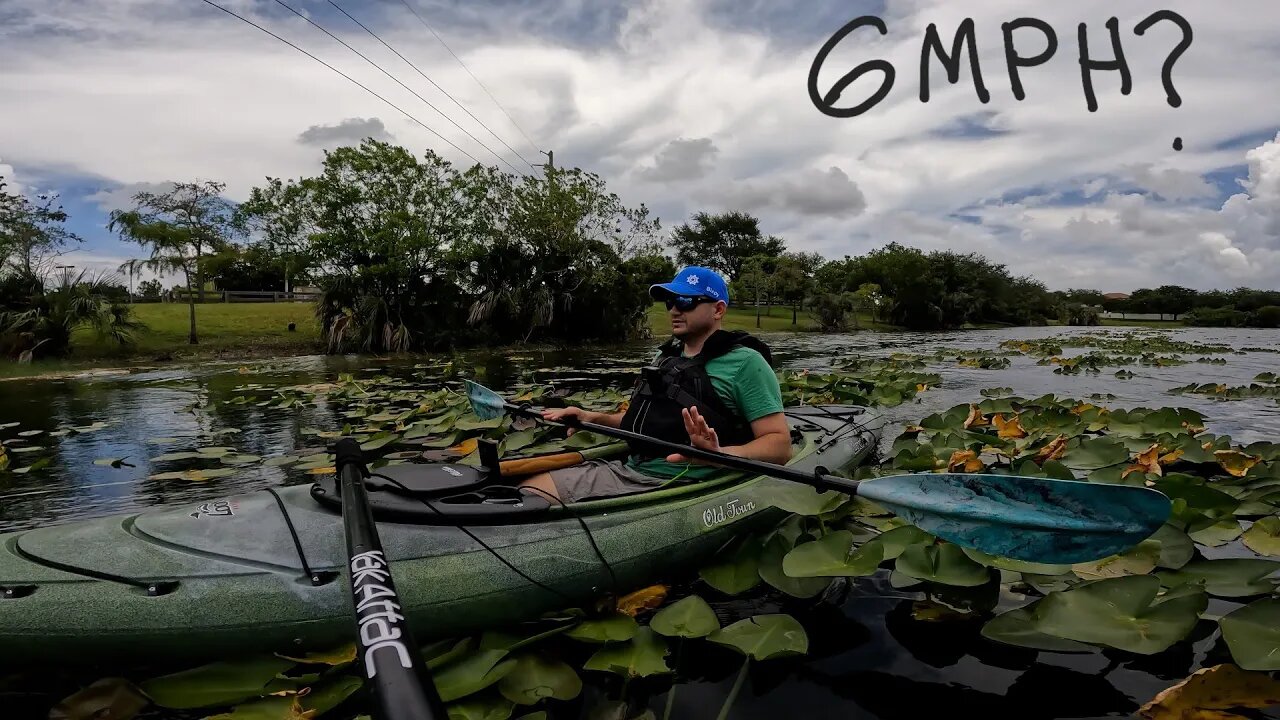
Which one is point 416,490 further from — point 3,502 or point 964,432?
point 964,432

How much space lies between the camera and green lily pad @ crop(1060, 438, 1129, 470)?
4.15 m

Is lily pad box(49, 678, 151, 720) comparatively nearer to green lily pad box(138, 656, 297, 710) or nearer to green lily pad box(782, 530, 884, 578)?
green lily pad box(138, 656, 297, 710)

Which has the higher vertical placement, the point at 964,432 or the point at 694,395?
the point at 694,395

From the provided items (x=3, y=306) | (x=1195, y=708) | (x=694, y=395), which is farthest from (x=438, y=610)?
(x=3, y=306)

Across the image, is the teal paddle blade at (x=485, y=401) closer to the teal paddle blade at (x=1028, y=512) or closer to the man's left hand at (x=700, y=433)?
the man's left hand at (x=700, y=433)

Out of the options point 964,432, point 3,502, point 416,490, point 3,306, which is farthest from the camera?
point 3,306

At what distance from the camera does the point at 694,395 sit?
138 inches

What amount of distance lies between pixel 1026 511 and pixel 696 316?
5.86 ft

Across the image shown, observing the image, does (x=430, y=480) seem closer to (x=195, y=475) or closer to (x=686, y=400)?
(x=686, y=400)

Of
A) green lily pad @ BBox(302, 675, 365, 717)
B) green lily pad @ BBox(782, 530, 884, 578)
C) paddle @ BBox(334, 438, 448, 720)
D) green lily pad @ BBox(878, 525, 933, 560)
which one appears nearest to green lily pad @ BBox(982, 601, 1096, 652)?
green lily pad @ BBox(782, 530, 884, 578)

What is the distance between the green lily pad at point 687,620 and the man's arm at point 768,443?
903 millimetres

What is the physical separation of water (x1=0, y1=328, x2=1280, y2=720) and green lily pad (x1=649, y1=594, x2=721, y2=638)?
206 mm

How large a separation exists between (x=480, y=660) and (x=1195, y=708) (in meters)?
2.21

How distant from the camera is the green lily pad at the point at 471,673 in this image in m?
2.11
